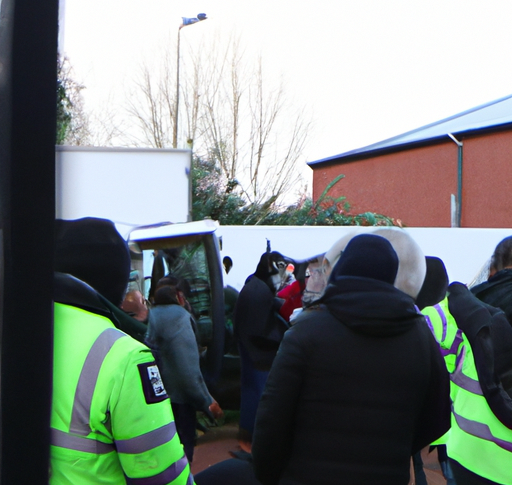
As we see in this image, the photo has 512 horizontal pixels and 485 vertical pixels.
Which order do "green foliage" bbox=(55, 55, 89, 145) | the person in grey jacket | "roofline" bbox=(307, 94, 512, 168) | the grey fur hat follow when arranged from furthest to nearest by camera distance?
"roofline" bbox=(307, 94, 512, 168)
the person in grey jacket
the grey fur hat
"green foliage" bbox=(55, 55, 89, 145)

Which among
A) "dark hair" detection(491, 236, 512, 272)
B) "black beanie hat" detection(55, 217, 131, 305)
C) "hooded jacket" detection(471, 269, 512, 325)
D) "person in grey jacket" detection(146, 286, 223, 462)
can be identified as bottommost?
"person in grey jacket" detection(146, 286, 223, 462)

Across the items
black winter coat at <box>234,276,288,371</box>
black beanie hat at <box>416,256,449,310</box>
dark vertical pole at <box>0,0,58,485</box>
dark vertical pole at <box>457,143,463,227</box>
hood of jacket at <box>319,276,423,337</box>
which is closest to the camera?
dark vertical pole at <box>0,0,58,485</box>

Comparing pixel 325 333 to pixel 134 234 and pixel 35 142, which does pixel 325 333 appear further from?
pixel 134 234

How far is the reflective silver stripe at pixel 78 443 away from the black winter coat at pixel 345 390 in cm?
59

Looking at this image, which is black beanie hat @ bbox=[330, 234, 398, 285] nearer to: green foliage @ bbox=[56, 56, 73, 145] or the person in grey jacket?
green foliage @ bbox=[56, 56, 73, 145]

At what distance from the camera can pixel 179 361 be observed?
3.83 m

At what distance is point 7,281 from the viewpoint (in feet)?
3.80

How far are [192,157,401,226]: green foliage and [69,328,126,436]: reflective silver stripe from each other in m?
4.79

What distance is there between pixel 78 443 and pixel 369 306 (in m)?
0.85

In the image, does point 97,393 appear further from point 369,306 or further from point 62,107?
point 369,306

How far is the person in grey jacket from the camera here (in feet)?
12.6

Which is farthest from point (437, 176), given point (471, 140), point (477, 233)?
point (477, 233)

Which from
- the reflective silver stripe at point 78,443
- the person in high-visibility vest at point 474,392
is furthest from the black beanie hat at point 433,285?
the reflective silver stripe at point 78,443

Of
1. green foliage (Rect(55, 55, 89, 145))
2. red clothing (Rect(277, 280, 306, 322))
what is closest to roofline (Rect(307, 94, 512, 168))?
red clothing (Rect(277, 280, 306, 322))
